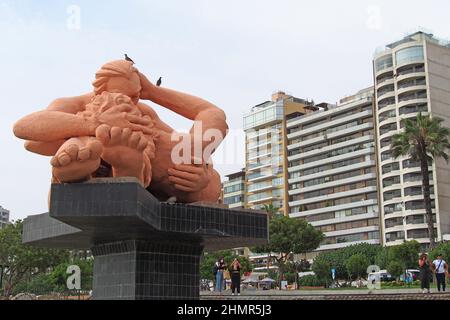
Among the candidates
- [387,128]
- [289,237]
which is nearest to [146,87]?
[289,237]

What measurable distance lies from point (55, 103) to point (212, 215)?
412 cm

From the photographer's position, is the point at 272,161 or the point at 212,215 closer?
the point at 212,215

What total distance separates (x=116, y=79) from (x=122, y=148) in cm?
208

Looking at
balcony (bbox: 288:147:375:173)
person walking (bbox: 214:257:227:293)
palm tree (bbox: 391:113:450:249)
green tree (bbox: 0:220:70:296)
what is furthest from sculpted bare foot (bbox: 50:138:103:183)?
balcony (bbox: 288:147:375:173)

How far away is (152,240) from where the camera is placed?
44.1 feet

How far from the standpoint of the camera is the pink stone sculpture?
11.1 metres

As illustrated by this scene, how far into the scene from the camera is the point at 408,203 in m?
71.3

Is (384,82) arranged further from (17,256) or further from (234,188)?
(17,256)

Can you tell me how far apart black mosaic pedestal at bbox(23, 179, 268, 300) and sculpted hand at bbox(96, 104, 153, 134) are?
54.2 inches

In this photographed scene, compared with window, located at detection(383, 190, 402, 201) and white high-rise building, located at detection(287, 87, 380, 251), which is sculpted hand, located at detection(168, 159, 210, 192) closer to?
window, located at detection(383, 190, 402, 201)

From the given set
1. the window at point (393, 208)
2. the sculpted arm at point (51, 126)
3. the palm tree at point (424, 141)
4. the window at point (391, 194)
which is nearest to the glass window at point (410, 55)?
the window at point (391, 194)

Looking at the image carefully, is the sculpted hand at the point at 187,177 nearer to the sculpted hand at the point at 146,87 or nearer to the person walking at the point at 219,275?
the sculpted hand at the point at 146,87
